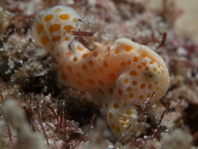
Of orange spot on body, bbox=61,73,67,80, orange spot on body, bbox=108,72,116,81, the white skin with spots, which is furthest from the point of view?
orange spot on body, bbox=61,73,67,80

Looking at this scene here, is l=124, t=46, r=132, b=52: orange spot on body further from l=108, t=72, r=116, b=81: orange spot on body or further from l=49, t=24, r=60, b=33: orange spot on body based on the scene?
l=49, t=24, r=60, b=33: orange spot on body

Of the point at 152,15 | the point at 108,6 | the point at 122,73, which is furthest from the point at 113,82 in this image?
the point at 152,15

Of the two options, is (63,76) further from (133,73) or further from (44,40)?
(133,73)

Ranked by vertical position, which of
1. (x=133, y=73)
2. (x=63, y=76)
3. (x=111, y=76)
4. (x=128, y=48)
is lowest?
(x=63, y=76)

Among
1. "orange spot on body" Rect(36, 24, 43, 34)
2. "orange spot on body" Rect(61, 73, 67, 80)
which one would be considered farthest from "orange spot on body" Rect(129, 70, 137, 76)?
"orange spot on body" Rect(36, 24, 43, 34)

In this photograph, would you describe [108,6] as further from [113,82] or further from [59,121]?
[59,121]

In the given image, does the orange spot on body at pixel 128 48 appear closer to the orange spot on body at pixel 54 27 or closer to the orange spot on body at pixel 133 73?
the orange spot on body at pixel 133 73

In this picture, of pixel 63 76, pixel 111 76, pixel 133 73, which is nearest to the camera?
pixel 133 73

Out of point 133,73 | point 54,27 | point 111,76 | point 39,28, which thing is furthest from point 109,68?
point 39,28
